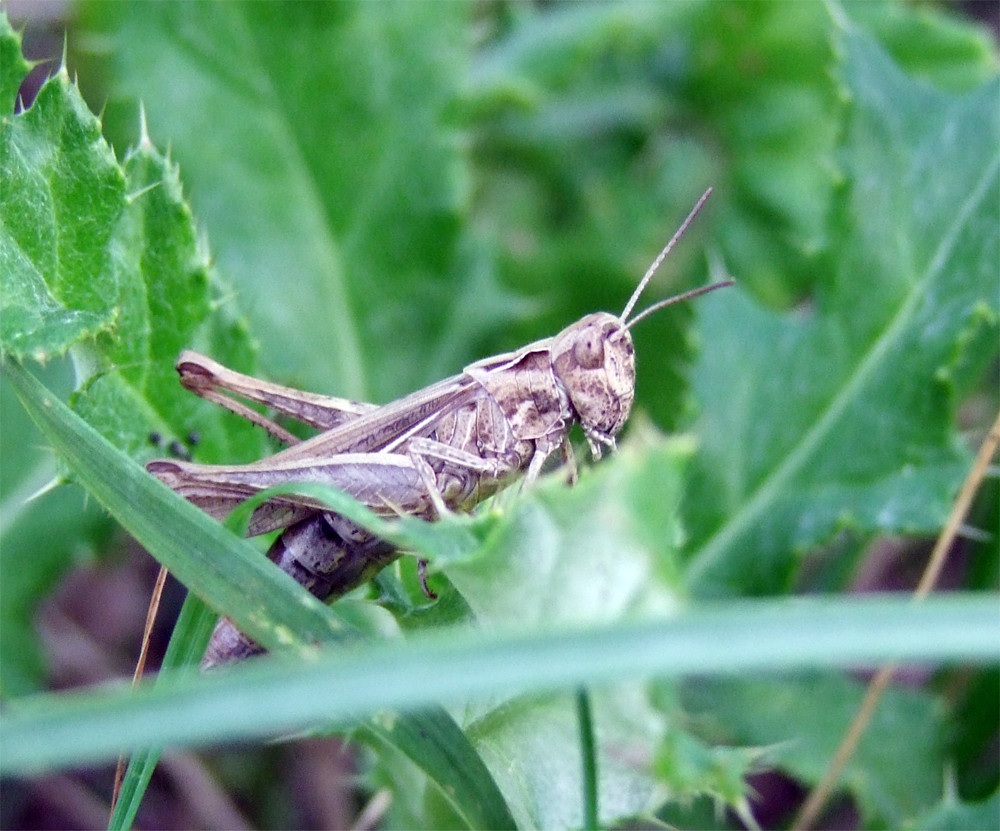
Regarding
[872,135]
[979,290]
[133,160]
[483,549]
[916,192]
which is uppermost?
[133,160]

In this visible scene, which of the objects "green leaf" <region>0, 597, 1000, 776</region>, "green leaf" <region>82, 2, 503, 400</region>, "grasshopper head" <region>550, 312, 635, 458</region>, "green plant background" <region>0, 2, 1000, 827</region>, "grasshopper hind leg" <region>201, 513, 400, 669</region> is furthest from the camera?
"green leaf" <region>82, 2, 503, 400</region>

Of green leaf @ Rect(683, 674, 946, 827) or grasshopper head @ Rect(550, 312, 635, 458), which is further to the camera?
green leaf @ Rect(683, 674, 946, 827)

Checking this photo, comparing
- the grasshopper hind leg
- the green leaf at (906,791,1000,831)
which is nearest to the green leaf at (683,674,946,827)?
the green leaf at (906,791,1000,831)

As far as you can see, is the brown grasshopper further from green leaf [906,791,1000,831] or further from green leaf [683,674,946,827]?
green leaf [906,791,1000,831]

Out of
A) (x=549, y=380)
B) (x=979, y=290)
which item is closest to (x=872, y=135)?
(x=979, y=290)

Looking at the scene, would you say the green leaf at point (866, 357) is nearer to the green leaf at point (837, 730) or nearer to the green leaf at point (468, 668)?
the green leaf at point (837, 730)

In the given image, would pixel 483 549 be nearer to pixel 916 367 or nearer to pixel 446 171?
pixel 916 367
